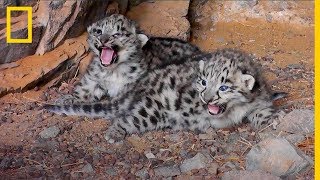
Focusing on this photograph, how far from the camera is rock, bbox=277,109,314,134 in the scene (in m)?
→ 6.78

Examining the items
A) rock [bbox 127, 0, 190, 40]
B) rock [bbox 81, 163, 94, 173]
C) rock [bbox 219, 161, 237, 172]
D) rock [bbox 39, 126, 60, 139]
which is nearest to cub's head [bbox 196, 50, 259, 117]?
rock [bbox 219, 161, 237, 172]

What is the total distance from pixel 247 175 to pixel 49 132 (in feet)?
7.49

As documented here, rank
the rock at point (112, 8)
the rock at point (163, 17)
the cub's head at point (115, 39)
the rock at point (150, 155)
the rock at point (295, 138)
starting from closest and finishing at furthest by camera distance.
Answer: the rock at point (150, 155)
the rock at point (295, 138)
the cub's head at point (115, 39)
the rock at point (112, 8)
the rock at point (163, 17)

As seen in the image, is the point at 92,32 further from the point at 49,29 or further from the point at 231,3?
the point at 231,3

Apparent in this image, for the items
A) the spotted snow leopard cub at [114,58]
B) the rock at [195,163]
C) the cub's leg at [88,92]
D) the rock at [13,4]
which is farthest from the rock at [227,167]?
the rock at [13,4]

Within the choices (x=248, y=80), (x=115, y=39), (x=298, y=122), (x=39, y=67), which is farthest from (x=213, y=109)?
(x=39, y=67)

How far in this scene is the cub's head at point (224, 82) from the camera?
6699 millimetres


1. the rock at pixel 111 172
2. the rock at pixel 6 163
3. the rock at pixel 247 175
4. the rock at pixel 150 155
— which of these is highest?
the rock at pixel 247 175

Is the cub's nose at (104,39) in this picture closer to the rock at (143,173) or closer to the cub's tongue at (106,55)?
the cub's tongue at (106,55)

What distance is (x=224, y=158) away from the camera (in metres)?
6.45

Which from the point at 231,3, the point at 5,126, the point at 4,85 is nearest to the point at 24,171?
the point at 5,126

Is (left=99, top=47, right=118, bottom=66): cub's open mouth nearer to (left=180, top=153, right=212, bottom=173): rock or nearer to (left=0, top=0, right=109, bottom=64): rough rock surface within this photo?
(left=0, top=0, right=109, bottom=64): rough rock surface

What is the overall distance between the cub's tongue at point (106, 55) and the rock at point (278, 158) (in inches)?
87.0

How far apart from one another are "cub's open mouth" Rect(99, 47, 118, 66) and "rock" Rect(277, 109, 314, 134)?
2068mm
